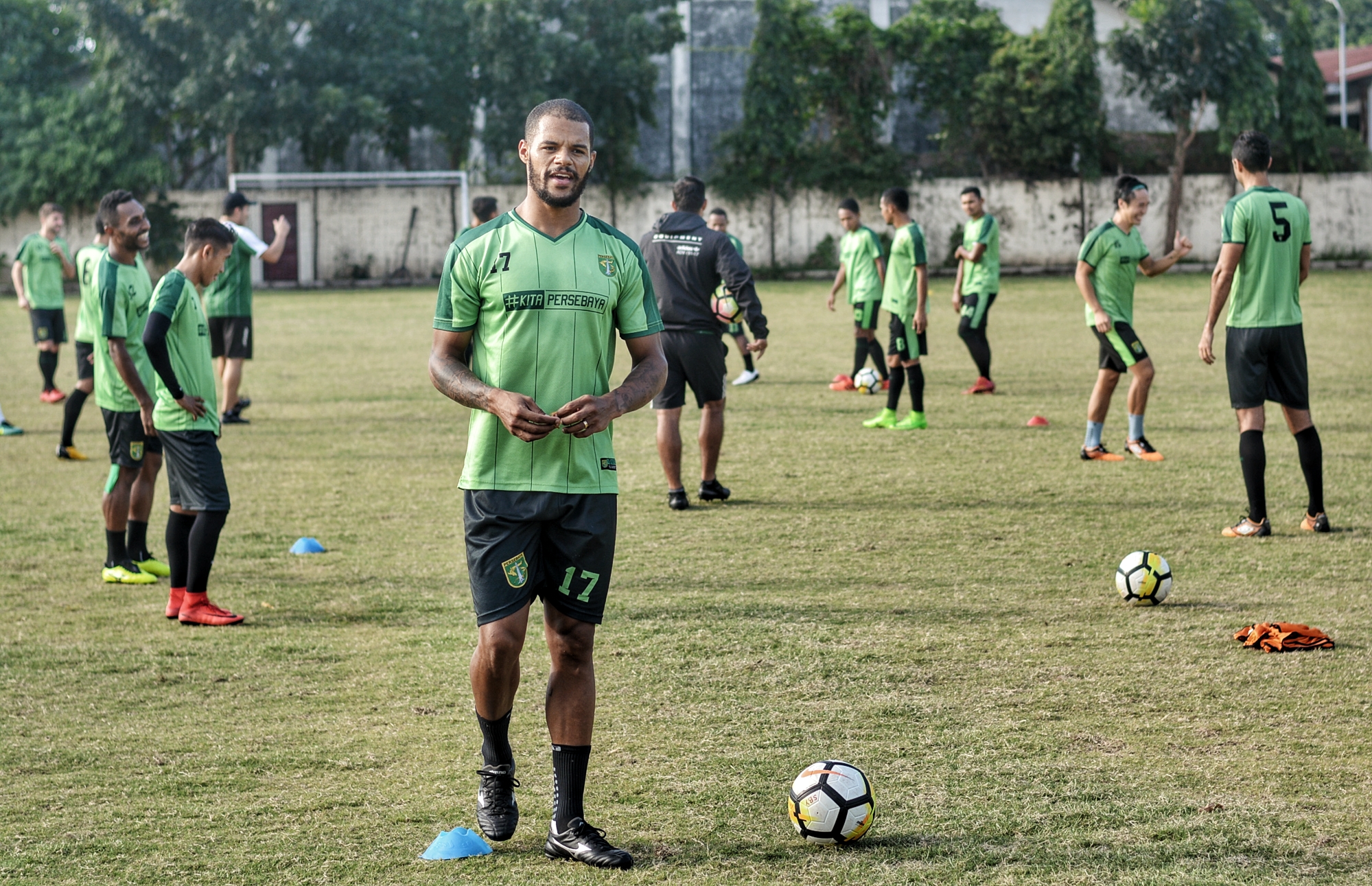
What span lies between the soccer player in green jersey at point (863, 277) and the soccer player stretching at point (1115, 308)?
3874 mm

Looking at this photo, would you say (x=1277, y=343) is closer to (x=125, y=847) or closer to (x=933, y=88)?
(x=125, y=847)

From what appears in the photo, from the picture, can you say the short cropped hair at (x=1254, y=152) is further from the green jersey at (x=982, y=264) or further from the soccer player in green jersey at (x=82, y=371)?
the soccer player in green jersey at (x=82, y=371)

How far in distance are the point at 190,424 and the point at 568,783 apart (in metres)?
3.62

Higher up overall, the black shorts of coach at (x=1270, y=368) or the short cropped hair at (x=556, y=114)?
the short cropped hair at (x=556, y=114)

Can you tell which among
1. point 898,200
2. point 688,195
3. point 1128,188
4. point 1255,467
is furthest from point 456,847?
point 898,200

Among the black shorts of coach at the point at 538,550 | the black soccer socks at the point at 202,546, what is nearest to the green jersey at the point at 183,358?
the black soccer socks at the point at 202,546

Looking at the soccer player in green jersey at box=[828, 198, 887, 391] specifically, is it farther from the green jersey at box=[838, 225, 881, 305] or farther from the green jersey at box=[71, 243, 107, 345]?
the green jersey at box=[71, 243, 107, 345]

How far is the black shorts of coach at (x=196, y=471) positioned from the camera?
6805mm

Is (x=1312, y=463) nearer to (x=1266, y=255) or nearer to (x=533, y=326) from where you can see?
(x=1266, y=255)

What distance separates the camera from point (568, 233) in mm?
4098

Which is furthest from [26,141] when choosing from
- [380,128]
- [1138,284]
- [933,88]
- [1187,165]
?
[1187,165]

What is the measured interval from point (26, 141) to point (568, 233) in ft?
125

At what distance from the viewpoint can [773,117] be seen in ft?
124

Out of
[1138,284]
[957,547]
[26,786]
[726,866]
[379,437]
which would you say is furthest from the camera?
[1138,284]
